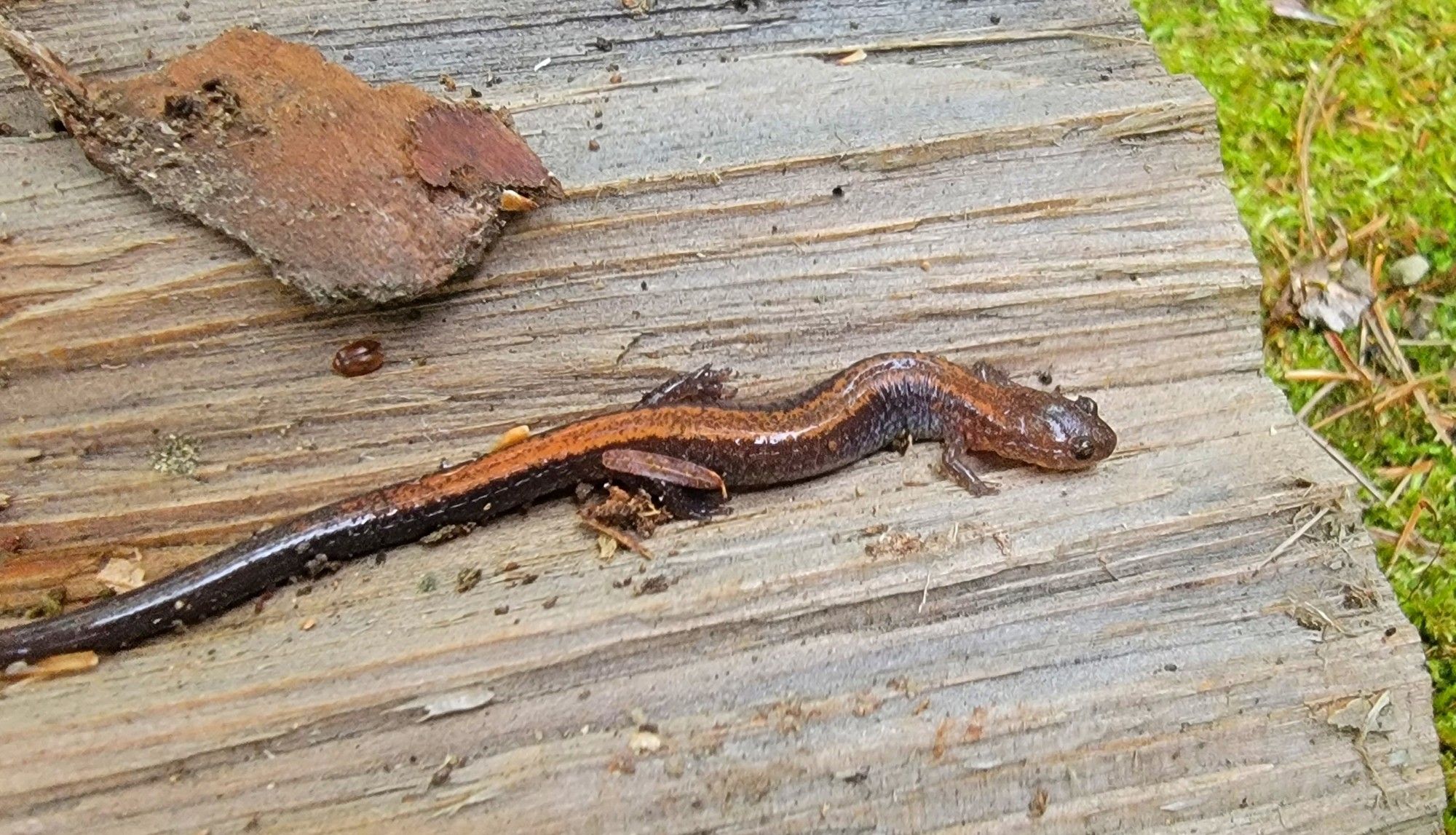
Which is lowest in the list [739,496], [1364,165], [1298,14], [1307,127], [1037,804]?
[1037,804]

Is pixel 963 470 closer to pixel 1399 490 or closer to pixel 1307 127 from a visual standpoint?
pixel 1399 490

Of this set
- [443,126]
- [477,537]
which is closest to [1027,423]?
[477,537]

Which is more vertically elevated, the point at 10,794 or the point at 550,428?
the point at 550,428

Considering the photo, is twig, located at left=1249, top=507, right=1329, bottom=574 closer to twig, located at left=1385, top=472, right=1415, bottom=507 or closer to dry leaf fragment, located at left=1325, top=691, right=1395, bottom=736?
dry leaf fragment, located at left=1325, top=691, right=1395, bottom=736

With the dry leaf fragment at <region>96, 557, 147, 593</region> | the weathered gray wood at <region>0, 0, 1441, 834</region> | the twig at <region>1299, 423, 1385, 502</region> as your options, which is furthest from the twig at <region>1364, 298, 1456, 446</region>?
the dry leaf fragment at <region>96, 557, 147, 593</region>

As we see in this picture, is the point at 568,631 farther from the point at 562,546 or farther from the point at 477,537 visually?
the point at 477,537

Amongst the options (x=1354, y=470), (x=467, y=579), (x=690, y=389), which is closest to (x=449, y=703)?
(x=467, y=579)
